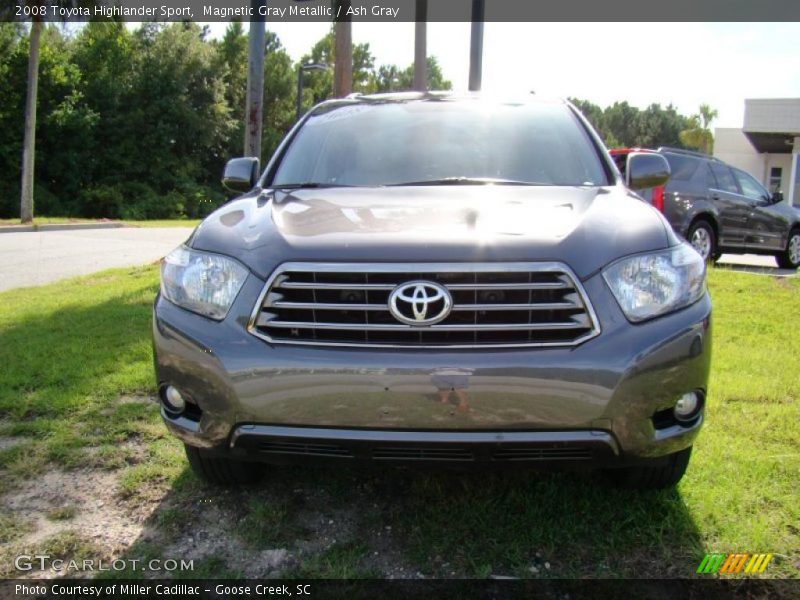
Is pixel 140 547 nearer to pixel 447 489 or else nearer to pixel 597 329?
pixel 447 489

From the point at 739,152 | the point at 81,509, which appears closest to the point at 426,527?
the point at 81,509

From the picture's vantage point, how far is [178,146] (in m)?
39.8

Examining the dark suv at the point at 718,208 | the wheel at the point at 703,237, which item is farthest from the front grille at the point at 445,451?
the wheel at the point at 703,237

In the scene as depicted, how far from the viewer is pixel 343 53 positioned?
11.4 m

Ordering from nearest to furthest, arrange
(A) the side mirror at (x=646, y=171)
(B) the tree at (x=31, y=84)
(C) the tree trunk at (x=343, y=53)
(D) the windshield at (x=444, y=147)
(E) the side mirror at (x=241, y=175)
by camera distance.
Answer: (D) the windshield at (x=444, y=147) < (A) the side mirror at (x=646, y=171) < (E) the side mirror at (x=241, y=175) < (C) the tree trunk at (x=343, y=53) < (B) the tree at (x=31, y=84)

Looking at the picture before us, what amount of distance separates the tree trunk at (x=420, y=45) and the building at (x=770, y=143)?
1355cm

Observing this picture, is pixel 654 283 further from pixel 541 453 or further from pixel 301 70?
pixel 301 70

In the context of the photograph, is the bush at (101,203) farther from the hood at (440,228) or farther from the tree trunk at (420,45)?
the hood at (440,228)

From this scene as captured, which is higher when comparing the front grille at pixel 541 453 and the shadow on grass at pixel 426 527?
the front grille at pixel 541 453

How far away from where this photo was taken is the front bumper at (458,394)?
2.08 m

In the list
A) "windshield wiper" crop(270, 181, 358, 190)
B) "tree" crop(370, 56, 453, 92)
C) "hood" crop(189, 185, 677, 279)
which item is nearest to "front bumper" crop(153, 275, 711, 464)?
"hood" crop(189, 185, 677, 279)

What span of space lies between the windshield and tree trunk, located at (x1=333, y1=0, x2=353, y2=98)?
7863mm

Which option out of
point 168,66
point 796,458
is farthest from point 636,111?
point 796,458

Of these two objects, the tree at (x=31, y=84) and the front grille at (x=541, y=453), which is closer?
the front grille at (x=541, y=453)
